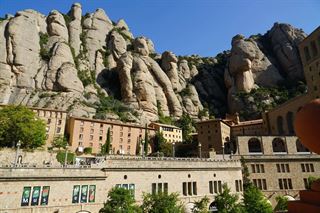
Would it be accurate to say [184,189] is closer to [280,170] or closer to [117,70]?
[280,170]

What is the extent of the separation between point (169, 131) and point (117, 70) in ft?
117

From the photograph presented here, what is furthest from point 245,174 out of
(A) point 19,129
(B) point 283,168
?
(A) point 19,129

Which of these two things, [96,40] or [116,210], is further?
[96,40]

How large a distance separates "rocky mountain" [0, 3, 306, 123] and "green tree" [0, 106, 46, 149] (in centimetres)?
1923

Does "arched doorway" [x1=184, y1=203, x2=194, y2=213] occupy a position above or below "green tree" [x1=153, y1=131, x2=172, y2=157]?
below

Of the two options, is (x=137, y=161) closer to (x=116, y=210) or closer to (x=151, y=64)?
(x=116, y=210)

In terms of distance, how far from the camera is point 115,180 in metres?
30.8

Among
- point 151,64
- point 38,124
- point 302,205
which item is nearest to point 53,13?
point 151,64

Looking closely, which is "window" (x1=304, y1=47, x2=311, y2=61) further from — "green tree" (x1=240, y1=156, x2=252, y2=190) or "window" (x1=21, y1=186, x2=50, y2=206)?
"window" (x1=21, y1=186, x2=50, y2=206)

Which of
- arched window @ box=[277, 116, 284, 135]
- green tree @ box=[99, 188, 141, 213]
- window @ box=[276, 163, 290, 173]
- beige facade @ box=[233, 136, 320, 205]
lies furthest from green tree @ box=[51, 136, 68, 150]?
arched window @ box=[277, 116, 284, 135]

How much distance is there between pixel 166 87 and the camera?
94938 mm

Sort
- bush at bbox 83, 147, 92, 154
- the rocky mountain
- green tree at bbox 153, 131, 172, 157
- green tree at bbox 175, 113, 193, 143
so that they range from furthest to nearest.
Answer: green tree at bbox 175, 113, 193, 143 < the rocky mountain < green tree at bbox 153, 131, 172, 157 < bush at bbox 83, 147, 92, 154

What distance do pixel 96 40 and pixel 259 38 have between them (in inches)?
3211

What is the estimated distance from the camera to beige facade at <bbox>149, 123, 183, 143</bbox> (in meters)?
75.8
